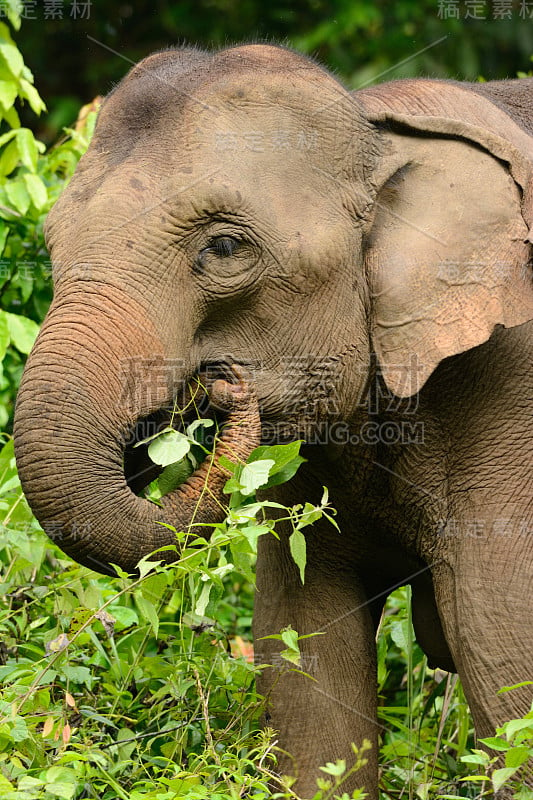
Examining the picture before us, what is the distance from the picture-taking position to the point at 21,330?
180 inches

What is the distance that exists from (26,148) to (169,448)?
2401mm

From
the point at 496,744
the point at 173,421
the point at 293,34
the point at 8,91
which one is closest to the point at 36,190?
the point at 8,91

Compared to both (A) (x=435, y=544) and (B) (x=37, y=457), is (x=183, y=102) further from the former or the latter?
(A) (x=435, y=544)

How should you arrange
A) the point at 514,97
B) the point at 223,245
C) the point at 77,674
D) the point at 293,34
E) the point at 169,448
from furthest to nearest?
the point at 293,34 < the point at 514,97 < the point at 77,674 < the point at 223,245 < the point at 169,448

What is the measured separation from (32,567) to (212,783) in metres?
1.08

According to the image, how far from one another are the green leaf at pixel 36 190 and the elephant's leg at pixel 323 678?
173cm

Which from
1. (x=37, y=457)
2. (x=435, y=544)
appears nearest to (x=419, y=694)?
(x=435, y=544)

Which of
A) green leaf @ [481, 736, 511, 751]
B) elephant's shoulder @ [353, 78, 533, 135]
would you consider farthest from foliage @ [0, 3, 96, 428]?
green leaf @ [481, 736, 511, 751]

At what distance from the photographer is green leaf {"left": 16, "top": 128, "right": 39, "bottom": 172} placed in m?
4.77

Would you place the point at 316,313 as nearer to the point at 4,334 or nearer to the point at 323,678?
the point at 323,678

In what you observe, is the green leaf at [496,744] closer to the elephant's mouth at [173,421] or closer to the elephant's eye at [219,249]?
the elephant's mouth at [173,421]

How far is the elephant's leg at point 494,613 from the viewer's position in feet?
9.84

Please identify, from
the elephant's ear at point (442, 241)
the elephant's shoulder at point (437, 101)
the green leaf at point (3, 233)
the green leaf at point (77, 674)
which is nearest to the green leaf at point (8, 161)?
the green leaf at point (3, 233)

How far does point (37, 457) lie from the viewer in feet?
8.21
